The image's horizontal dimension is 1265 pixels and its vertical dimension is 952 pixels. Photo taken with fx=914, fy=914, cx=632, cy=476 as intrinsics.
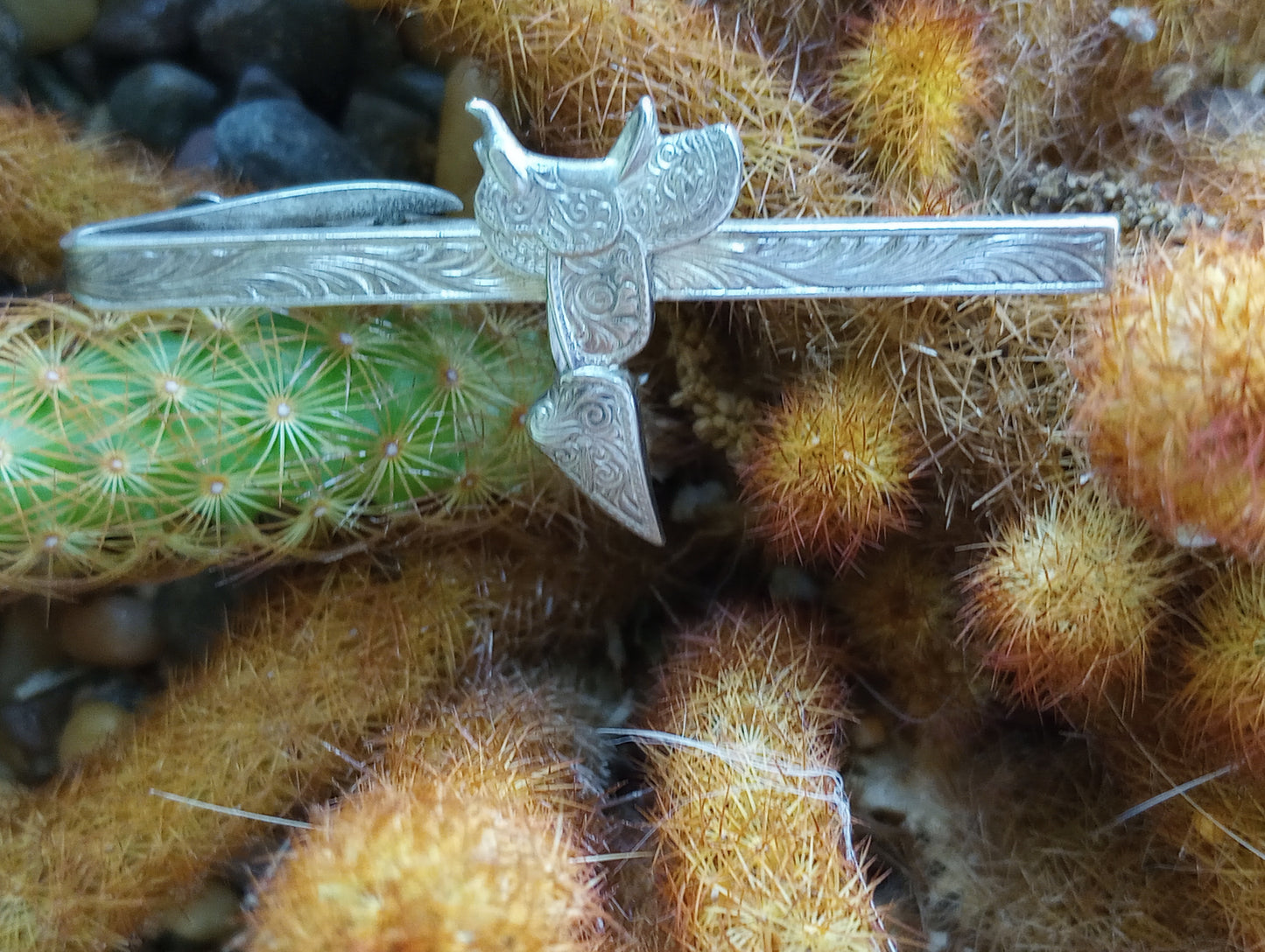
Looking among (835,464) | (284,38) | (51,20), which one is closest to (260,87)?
(284,38)

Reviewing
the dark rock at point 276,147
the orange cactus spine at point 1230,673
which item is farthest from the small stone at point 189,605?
the orange cactus spine at point 1230,673

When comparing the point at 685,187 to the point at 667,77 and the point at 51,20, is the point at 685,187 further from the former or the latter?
the point at 51,20

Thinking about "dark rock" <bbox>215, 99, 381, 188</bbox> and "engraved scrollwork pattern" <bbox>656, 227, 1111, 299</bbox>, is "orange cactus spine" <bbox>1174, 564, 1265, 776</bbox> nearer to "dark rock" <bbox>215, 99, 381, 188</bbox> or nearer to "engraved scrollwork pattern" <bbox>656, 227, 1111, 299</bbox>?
"engraved scrollwork pattern" <bbox>656, 227, 1111, 299</bbox>

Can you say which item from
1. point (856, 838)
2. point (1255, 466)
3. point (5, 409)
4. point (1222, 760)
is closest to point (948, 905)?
point (856, 838)

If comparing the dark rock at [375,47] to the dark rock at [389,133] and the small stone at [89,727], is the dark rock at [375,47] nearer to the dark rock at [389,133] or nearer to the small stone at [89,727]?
the dark rock at [389,133]

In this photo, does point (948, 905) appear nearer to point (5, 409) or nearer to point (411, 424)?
point (411, 424)

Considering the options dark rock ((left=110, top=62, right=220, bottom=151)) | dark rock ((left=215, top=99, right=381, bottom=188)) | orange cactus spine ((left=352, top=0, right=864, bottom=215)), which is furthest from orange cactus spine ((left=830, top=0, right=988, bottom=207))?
dark rock ((left=110, top=62, right=220, bottom=151))
